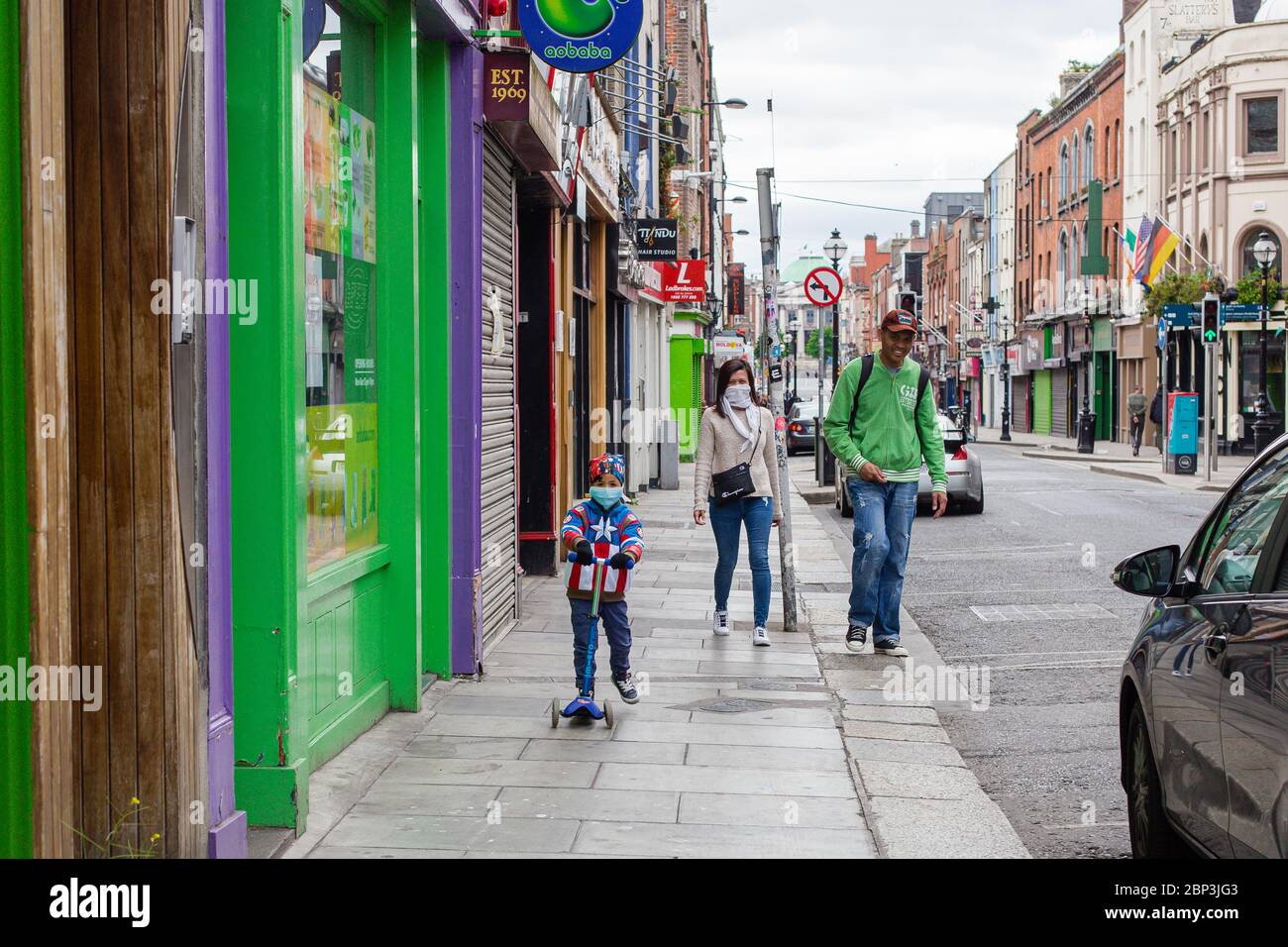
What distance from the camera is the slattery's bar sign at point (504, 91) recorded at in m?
8.90

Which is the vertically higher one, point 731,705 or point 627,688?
point 627,688

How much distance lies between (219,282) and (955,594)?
29.2 feet

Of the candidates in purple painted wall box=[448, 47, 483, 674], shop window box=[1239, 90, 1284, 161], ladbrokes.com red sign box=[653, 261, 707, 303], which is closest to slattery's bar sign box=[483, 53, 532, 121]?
purple painted wall box=[448, 47, 483, 674]

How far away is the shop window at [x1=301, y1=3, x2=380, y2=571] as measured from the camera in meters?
6.26

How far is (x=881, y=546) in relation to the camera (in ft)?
31.0

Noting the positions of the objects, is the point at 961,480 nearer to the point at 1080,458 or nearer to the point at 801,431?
the point at 1080,458

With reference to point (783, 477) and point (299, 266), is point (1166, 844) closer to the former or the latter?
point (299, 266)

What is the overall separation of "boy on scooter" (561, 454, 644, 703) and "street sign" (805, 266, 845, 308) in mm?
12980

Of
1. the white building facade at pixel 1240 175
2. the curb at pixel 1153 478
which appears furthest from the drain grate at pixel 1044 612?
the white building facade at pixel 1240 175

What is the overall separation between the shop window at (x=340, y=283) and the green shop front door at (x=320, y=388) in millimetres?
15

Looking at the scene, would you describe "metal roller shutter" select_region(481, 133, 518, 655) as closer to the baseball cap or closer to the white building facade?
the baseball cap

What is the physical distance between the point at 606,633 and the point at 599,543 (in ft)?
1.56

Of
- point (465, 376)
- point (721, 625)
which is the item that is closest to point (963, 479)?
point (721, 625)
